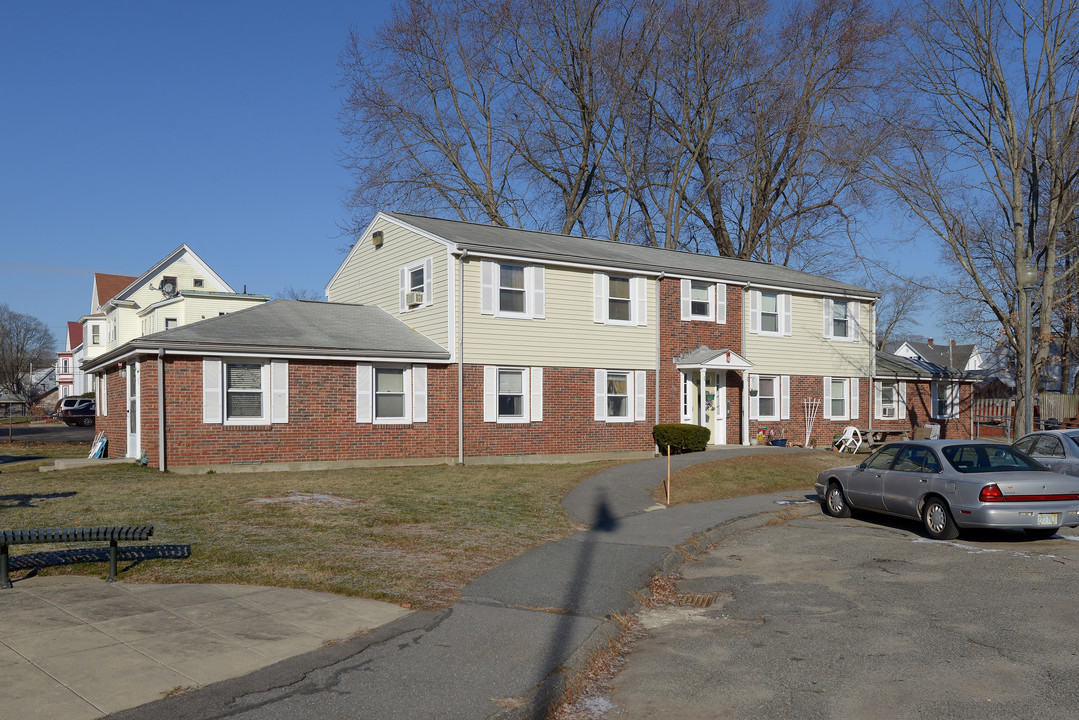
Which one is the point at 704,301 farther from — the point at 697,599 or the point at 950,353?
the point at 950,353

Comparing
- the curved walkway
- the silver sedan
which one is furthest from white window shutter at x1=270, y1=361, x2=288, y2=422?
the silver sedan

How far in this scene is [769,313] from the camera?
29.0m

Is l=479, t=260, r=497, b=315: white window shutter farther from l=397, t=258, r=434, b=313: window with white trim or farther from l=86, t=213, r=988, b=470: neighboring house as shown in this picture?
l=397, t=258, r=434, b=313: window with white trim

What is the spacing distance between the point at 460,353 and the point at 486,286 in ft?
6.50

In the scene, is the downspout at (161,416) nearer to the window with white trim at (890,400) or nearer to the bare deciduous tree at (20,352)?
the window with white trim at (890,400)

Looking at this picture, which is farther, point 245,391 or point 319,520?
point 245,391

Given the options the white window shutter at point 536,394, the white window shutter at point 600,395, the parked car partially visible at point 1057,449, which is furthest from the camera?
Result: the white window shutter at point 600,395

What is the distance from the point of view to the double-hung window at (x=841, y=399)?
30734mm

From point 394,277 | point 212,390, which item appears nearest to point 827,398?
point 394,277

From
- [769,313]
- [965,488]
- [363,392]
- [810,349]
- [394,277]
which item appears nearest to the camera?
[965,488]

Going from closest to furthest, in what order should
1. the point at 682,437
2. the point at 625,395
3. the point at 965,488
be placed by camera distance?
the point at 965,488, the point at 682,437, the point at 625,395

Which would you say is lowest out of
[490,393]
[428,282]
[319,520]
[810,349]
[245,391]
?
[319,520]

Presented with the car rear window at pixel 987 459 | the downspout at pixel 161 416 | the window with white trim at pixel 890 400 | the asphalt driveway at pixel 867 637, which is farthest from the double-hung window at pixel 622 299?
the asphalt driveway at pixel 867 637

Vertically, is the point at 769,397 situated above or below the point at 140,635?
above
